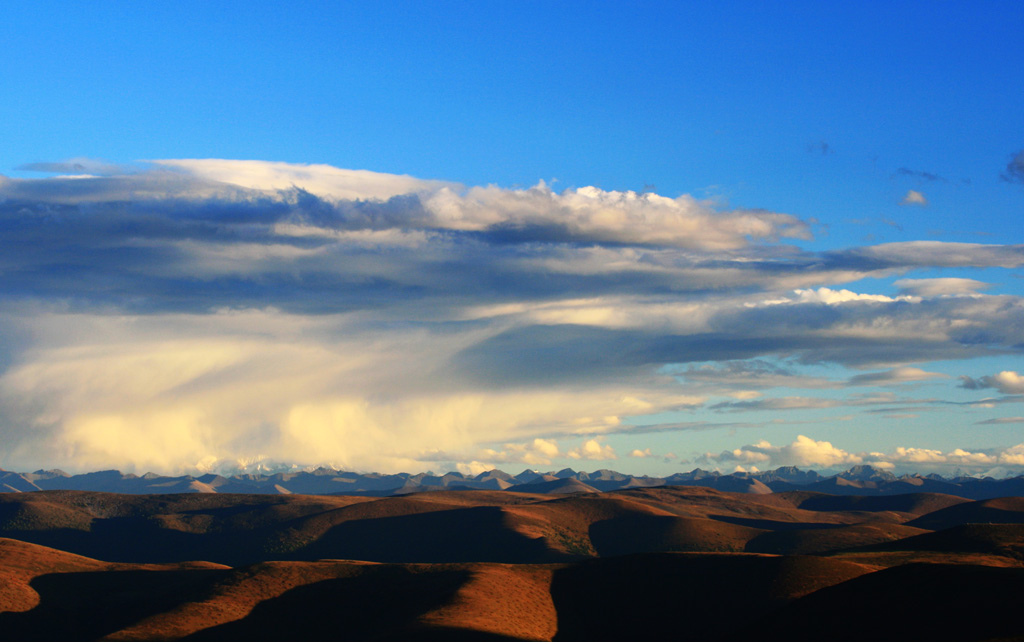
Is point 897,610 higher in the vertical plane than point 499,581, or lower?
higher

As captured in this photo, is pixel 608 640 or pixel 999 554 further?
pixel 999 554

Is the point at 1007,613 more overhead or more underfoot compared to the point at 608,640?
more overhead

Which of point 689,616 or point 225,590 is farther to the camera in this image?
point 225,590

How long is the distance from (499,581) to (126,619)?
192 feet

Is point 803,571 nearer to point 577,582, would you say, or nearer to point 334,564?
point 577,582

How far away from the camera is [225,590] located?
145125 mm

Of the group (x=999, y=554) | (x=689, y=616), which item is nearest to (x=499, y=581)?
(x=689, y=616)

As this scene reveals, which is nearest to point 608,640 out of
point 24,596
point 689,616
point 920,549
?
point 689,616

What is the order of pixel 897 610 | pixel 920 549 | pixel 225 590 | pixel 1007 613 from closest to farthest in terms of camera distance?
pixel 1007 613 < pixel 897 610 < pixel 225 590 < pixel 920 549

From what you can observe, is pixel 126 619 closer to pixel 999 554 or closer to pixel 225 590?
pixel 225 590

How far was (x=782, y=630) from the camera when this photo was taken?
102m

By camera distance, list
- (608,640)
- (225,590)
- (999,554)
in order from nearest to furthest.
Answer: (608,640) → (225,590) → (999,554)

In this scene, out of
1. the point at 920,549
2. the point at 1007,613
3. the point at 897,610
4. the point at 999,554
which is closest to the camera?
the point at 1007,613

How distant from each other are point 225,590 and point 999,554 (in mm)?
131235
